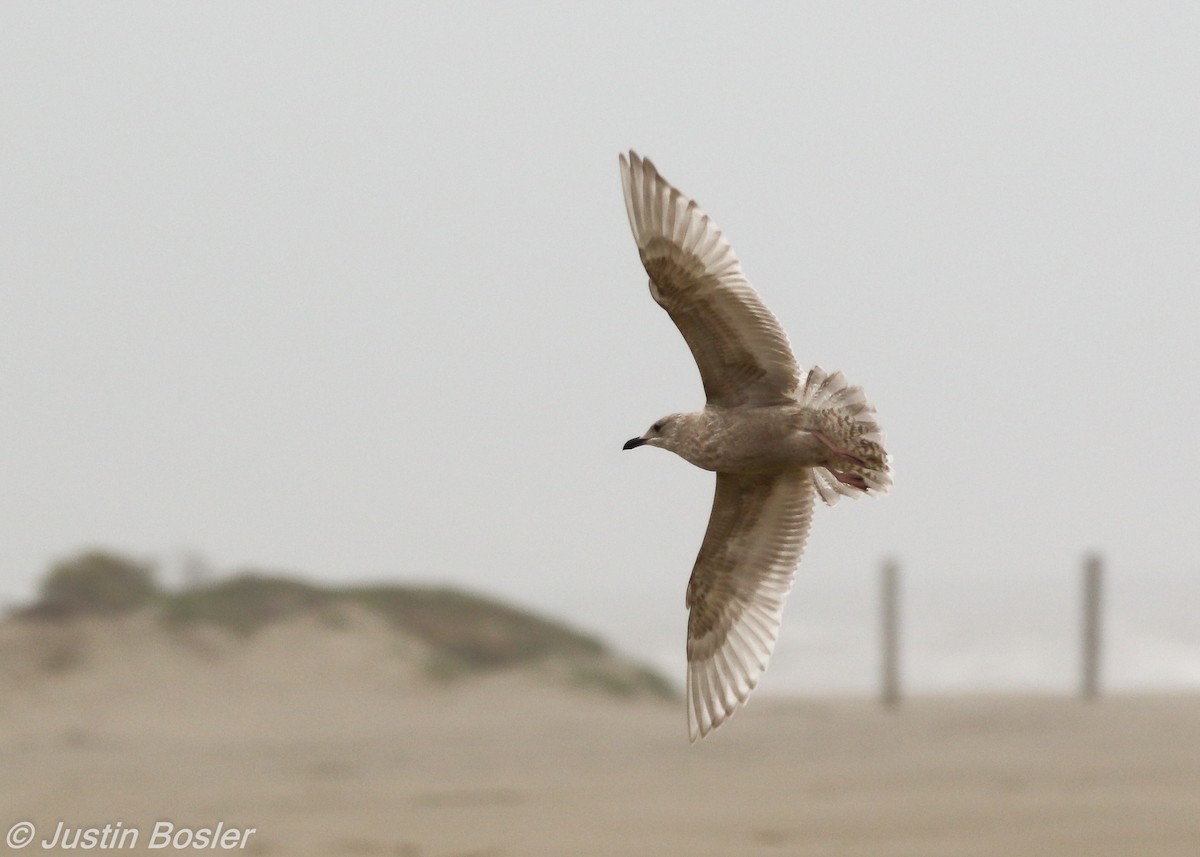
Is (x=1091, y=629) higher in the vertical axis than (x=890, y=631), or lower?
higher

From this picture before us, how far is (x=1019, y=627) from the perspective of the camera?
32.8m

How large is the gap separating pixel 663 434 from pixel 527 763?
323 inches

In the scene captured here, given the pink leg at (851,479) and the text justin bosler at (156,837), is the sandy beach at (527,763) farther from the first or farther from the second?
the pink leg at (851,479)

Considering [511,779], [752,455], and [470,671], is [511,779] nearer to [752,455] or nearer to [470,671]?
[470,671]

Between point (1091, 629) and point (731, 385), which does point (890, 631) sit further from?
point (731, 385)

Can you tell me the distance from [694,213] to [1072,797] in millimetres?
7185

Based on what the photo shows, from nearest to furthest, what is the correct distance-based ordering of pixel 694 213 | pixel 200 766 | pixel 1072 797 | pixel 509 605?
pixel 694 213 → pixel 1072 797 → pixel 200 766 → pixel 509 605

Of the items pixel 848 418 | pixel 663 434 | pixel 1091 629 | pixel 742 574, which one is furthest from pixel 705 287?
pixel 1091 629

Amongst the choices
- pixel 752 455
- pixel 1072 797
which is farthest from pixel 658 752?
pixel 752 455

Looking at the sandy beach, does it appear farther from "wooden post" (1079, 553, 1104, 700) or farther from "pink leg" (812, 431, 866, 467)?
"pink leg" (812, 431, 866, 467)

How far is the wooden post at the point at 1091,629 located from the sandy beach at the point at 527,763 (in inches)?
12.3

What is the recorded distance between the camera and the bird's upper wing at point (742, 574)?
5398 millimetres

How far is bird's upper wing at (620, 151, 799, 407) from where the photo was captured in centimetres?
493

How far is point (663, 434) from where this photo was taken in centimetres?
511
